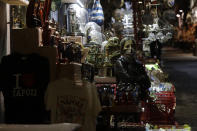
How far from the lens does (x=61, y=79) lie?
15.4 ft

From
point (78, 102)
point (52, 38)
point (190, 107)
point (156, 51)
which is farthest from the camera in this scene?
point (156, 51)

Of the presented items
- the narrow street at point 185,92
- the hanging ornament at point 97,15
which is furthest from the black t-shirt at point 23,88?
the hanging ornament at point 97,15

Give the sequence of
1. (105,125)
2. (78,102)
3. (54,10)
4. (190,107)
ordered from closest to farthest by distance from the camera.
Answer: (78,102) → (105,125) → (54,10) → (190,107)

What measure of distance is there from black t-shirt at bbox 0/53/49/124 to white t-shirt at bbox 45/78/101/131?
0.13m

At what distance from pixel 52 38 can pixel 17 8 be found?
1839 millimetres

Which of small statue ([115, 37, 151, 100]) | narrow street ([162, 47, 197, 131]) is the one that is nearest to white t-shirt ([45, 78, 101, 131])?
small statue ([115, 37, 151, 100])

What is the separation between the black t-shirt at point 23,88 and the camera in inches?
183

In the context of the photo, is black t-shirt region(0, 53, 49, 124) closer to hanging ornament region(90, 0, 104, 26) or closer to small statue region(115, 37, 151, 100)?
small statue region(115, 37, 151, 100)

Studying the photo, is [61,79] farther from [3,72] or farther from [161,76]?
[161,76]

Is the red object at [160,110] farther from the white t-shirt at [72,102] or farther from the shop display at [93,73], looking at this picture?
the white t-shirt at [72,102]

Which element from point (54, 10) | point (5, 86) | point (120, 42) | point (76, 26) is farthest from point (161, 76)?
point (5, 86)

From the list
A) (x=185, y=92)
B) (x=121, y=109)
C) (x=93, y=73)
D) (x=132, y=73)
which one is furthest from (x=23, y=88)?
(x=185, y=92)

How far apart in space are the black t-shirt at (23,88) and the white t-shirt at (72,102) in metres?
0.13

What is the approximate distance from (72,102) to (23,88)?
1.93ft
